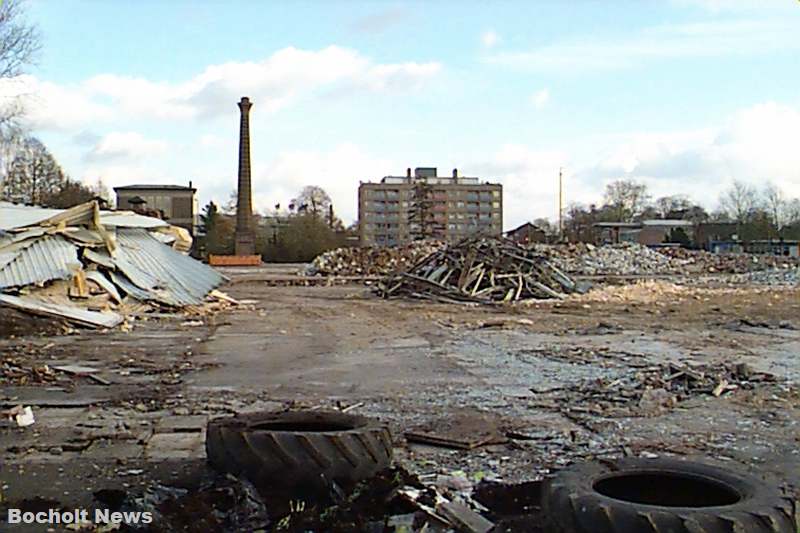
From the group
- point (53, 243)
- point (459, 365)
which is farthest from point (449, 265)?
point (459, 365)

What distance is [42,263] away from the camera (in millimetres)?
18266

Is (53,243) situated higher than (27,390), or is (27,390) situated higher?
(53,243)

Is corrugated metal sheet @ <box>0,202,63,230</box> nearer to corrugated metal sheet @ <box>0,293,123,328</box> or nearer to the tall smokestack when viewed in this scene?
corrugated metal sheet @ <box>0,293,123,328</box>

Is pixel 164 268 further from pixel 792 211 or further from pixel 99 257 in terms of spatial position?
pixel 792 211

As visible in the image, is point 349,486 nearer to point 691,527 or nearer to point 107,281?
point 691,527

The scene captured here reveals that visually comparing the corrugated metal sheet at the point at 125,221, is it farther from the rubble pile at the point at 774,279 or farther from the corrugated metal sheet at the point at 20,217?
the rubble pile at the point at 774,279

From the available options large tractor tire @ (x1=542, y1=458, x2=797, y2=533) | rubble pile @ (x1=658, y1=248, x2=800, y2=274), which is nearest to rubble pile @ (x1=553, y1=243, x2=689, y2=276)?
rubble pile @ (x1=658, y1=248, x2=800, y2=274)

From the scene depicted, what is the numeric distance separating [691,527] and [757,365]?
8620mm

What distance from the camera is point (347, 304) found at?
24.5 meters

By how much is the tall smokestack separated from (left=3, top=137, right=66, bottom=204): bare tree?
12.8 meters

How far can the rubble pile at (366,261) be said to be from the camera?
4372 centimetres

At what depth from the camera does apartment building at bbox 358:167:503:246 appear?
92.4 m

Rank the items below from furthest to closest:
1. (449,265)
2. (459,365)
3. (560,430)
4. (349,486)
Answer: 1. (449,265)
2. (459,365)
3. (560,430)
4. (349,486)

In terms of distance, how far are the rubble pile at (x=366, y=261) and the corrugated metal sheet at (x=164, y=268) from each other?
Answer: 1907cm
